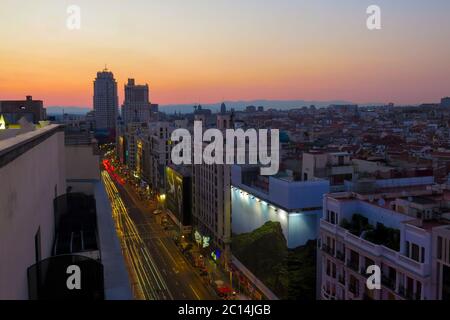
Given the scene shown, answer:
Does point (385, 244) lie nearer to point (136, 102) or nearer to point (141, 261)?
point (141, 261)

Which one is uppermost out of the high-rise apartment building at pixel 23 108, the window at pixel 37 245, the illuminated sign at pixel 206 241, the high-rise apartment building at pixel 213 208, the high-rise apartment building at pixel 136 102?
the high-rise apartment building at pixel 136 102

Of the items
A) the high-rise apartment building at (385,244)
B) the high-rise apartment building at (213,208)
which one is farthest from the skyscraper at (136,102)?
the high-rise apartment building at (385,244)

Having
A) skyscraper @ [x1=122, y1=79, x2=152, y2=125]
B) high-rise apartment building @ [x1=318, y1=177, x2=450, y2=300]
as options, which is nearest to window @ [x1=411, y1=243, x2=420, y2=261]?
high-rise apartment building @ [x1=318, y1=177, x2=450, y2=300]

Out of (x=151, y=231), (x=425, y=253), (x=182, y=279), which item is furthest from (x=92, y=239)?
(x=151, y=231)

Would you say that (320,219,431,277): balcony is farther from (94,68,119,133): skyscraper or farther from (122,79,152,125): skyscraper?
(94,68,119,133): skyscraper

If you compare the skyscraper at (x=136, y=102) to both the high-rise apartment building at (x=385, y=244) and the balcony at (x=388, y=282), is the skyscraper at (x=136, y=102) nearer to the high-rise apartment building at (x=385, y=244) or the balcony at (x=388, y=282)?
the high-rise apartment building at (x=385, y=244)

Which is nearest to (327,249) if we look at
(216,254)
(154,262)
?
(216,254)
